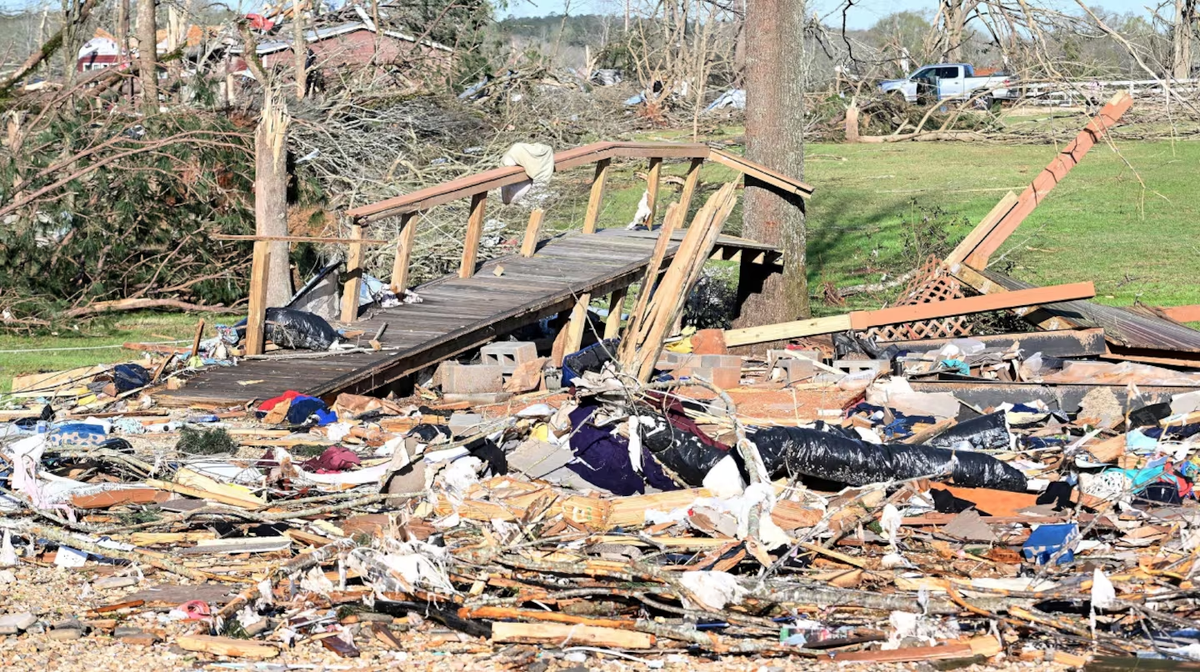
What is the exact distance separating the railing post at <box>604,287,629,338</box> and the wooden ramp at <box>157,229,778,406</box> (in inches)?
6.4

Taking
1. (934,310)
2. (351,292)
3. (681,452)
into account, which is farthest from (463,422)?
(934,310)

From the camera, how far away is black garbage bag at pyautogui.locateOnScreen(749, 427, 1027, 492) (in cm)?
729

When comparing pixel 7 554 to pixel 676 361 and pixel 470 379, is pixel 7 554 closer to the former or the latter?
pixel 470 379

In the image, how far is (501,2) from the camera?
31344 mm

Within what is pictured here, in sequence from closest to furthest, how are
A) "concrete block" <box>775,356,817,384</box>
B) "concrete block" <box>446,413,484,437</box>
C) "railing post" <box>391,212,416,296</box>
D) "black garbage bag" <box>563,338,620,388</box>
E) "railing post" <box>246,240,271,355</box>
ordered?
"concrete block" <box>446,413,484,437</box>, "railing post" <box>246,240,271,355</box>, "black garbage bag" <box>563,338,620,388</box>, "concrete block" <box>775,356,817,384</box>, "railing post" <box>391,212,416,296</box>

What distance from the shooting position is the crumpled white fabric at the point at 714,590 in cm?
553

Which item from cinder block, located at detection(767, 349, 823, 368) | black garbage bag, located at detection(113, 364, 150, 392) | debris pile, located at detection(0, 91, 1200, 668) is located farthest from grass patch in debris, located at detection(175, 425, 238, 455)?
cinder block, located at detection(767, 349, 823, 368)

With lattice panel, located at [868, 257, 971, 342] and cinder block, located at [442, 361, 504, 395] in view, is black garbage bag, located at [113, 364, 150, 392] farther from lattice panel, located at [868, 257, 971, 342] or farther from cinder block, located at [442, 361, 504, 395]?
lattice panel, located at [868, 257, 971, 342]

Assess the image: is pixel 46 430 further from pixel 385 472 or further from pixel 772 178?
pixel 772 178

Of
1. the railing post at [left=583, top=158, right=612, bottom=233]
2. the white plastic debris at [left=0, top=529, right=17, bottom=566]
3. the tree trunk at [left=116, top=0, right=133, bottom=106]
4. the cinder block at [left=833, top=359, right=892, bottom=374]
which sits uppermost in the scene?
the tree trunk at [left=116, top=0, right=133, bottom=106]

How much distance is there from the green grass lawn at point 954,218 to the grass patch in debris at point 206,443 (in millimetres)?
3730

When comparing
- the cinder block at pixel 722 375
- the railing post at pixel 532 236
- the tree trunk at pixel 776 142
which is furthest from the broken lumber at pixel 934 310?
the railing post at pixel 532 236

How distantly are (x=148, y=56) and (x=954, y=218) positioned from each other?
10770 mm

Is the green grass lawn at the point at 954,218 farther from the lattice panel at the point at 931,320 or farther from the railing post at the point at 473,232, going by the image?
the railing post at the point at 473,232
